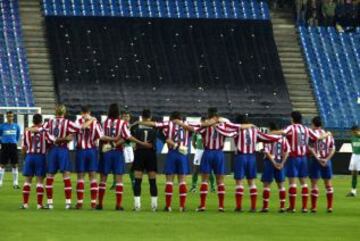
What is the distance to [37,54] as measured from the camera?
62469mm

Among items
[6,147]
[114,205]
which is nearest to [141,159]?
[114,205]

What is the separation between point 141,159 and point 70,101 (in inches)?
1133

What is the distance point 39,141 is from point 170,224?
205 inches

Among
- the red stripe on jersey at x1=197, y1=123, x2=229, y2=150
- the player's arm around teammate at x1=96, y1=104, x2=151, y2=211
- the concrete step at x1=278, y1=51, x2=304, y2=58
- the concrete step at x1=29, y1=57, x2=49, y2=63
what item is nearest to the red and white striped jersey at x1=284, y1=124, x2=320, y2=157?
the red stripe on jersey at x1=197, y1=123, x2=229, y2=150

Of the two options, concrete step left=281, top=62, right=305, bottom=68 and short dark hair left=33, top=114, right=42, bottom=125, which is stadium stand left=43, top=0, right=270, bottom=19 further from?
short dark hair left=33, top=114, right=42, bottom=125

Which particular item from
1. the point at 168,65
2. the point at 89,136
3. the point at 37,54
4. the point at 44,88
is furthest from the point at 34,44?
the point at 89,136

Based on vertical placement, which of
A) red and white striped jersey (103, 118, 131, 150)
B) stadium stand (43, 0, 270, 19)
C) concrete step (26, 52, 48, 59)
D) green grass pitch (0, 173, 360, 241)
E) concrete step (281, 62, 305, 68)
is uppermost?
stadium stand (43, 0, 270, 19)

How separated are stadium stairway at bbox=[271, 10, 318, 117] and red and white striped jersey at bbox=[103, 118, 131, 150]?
31.6 meters

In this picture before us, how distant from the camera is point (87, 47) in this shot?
62.8 meters

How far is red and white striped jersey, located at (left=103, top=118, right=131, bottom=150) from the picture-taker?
102 feet

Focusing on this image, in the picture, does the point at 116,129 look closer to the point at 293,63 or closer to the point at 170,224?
the point at 170,224

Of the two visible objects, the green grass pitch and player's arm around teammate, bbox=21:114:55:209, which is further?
player's arm around teammate, bbox=21:114:55:209

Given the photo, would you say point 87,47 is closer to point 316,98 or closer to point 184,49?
point 184,49

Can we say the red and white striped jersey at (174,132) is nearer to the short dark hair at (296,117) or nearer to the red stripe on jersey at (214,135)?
the red stripe on jersey at (214,135)
